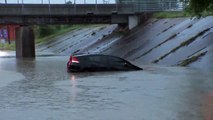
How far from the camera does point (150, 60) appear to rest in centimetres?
4091

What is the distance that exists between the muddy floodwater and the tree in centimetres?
630

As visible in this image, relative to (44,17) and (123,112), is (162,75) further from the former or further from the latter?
(44,17)

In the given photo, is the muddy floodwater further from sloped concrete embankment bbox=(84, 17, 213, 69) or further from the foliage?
sloped concrete embankment bbox=(84, 17, 213, 69)

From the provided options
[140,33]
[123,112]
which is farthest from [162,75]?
[140,33]

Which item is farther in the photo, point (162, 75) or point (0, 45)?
point (0, 45)

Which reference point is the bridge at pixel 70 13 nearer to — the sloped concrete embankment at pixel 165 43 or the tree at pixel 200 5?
the sloped concrete embankment at pixel 165 43

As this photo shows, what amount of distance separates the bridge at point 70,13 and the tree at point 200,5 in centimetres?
2398

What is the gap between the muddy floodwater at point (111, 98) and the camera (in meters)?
13.8

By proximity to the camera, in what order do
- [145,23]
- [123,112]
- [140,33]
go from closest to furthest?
[123,112] < [140,33] < [145,23]

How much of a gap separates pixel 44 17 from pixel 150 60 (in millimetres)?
21519

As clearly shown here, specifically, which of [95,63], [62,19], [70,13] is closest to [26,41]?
[62,19]

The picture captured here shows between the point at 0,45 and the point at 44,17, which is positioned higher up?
the point at 44,17

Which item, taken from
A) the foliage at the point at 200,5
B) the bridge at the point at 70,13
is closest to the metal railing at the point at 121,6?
the bridge at the point at 70,13

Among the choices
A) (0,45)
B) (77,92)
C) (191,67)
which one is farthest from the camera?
(0,45)
